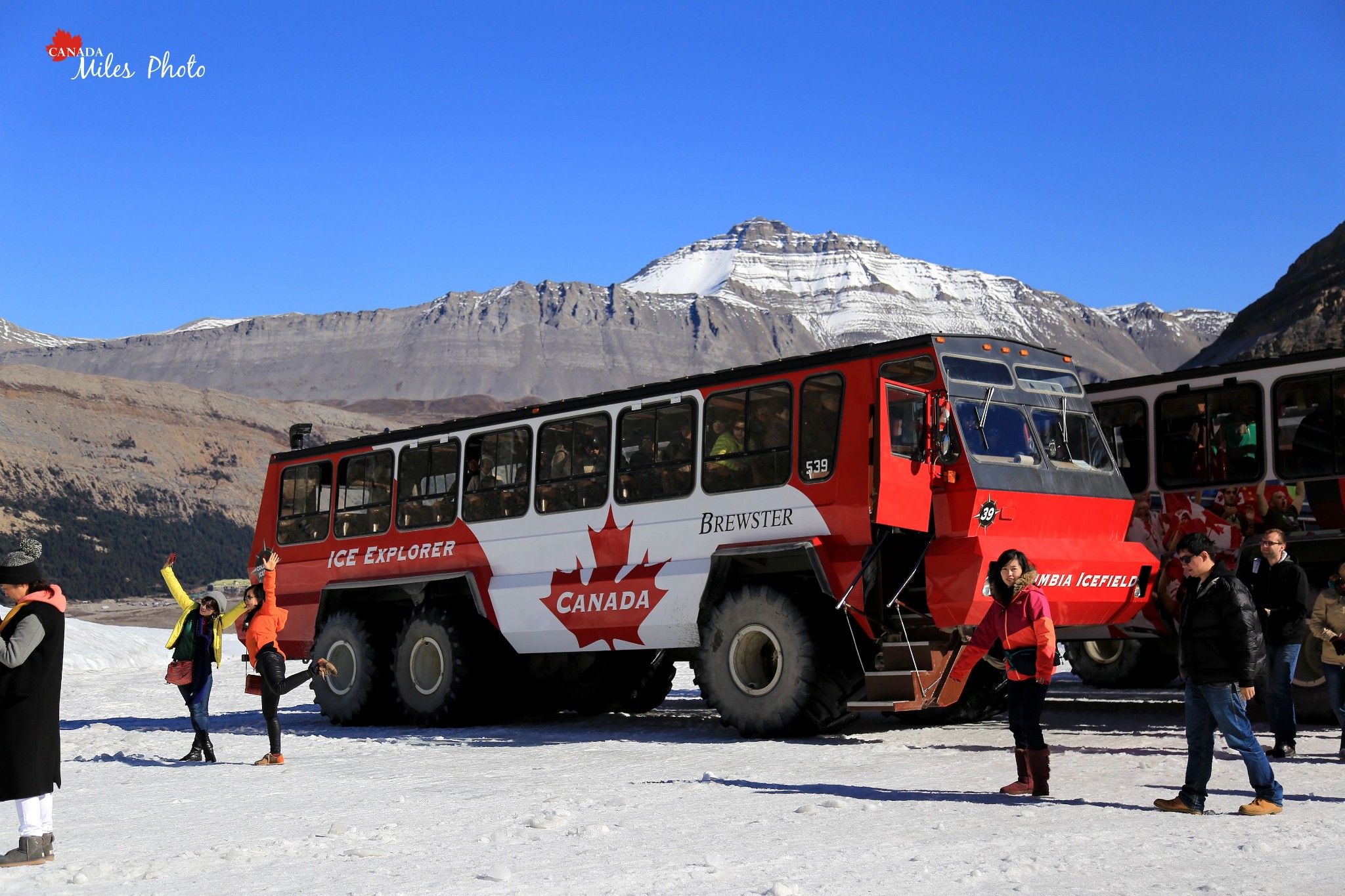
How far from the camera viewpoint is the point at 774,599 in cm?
1199

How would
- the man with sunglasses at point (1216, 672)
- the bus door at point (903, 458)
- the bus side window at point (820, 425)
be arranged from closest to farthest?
the man with sunglasses at point (1216, 672)
the bus door at point (903, 458)
the bus side window at point (820, 425)

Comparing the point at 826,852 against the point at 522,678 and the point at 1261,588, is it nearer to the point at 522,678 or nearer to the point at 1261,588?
the point at 1261,588

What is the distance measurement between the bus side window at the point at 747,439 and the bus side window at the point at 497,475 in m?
2.66

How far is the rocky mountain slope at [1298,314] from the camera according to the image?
4838cm

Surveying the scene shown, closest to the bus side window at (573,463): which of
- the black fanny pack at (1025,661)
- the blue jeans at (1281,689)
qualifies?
the black fanny pack at (1025,661)

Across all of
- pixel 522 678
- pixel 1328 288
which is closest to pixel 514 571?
pixel 522 678

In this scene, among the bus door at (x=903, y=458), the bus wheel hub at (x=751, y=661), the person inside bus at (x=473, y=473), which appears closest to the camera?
the bus door at (x=903, y=458)

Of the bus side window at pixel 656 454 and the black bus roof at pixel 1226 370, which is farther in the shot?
the bus side window at pixel 656 454

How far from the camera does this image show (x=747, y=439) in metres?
12.6

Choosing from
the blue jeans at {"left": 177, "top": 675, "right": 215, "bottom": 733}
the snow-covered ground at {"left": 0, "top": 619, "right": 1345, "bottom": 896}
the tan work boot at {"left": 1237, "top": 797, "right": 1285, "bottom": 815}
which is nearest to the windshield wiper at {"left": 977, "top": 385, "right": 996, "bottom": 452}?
the snow-covered ground at {"left": 0, "top": 619, "right": 1345, "bottom": 896}

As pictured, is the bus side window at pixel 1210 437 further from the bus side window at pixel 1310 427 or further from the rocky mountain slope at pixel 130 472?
the rocky mountain slope at pixel 130 472

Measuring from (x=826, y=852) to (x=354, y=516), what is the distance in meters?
10.9

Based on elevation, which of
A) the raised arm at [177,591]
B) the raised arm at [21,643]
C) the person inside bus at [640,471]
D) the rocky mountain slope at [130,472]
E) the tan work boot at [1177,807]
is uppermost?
the rocky mountain slope at [130,472]

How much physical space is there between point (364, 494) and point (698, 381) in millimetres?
5477
